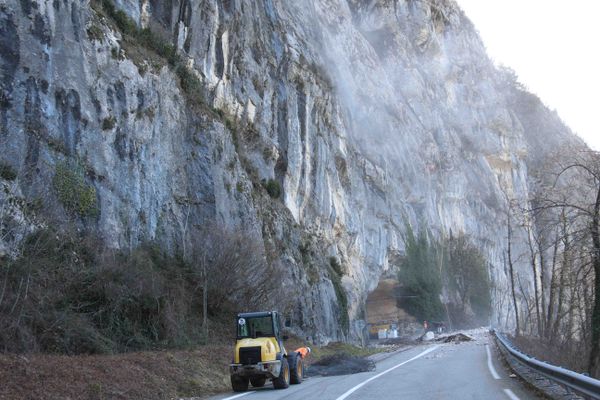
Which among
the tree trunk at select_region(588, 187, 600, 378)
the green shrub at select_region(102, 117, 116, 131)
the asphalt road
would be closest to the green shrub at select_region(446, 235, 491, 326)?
the asphalt road

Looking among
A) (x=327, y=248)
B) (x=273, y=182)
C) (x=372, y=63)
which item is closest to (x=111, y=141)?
(x=273, y=182)

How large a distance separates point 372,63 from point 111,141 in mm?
50138

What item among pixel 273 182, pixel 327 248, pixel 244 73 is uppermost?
pixel 244 73

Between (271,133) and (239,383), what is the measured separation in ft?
80.3

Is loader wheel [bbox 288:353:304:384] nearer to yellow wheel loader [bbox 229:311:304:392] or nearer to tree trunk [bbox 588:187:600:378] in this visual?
yellow wheel loader [bbox 229:311:304:392]

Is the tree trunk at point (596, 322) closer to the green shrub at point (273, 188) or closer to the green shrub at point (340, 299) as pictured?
the green shrub at point (340, 299)

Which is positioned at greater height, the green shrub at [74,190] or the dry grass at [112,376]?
the green shrub at [74,190]

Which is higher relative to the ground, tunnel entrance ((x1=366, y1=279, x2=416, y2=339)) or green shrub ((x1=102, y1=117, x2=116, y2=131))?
green shrub ((x1=102, y1=117, x2=116, y2=131))

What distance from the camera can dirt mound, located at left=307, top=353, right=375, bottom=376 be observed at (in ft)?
62.5

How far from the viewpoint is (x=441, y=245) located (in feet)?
217

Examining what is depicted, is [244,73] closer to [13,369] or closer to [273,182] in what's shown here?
[273,182]

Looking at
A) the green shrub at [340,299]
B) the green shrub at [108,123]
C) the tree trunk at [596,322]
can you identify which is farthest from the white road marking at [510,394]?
the green shrub at [340,299]

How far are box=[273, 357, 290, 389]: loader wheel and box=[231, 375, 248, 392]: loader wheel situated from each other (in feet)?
2.54

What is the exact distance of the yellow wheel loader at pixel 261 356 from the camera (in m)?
13.8
